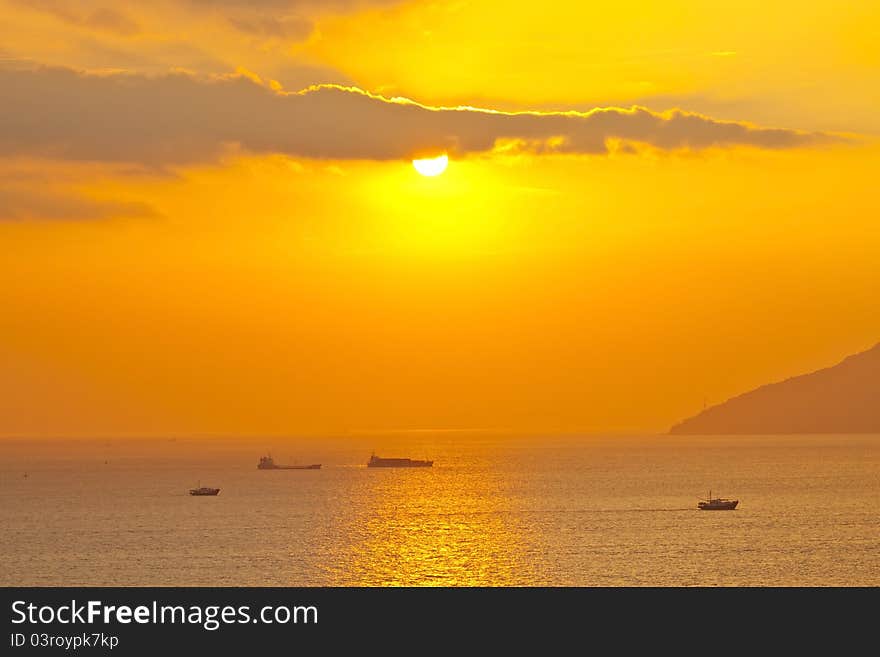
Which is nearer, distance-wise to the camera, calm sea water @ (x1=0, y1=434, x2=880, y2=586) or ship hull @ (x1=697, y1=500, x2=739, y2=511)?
→ calm sea water @ (x1=0, y1=434, x2=880, y2=586)

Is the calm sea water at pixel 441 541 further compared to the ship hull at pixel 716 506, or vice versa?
the ship hull at pixel 716 506

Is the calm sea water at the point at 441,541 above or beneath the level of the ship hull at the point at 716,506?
beneath

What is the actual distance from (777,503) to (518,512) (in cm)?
4265

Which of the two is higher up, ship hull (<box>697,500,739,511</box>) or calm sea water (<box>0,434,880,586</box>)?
ship hull (<box>697,500,739,511</box>)

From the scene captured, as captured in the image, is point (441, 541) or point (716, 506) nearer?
point (441, 541)

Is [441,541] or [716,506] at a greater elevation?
[716,506]

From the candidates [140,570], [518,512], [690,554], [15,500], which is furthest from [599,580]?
[15,500]
